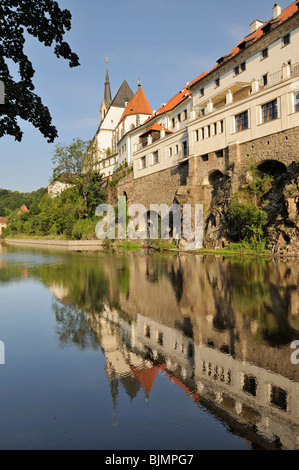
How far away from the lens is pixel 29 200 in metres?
143

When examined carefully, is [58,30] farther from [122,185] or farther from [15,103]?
[122,185]

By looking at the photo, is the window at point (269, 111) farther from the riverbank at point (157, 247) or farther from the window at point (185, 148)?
Result: the window at point (185, 148)

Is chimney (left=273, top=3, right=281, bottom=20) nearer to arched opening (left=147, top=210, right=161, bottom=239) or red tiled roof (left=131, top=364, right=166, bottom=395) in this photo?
arched opening (left=147, top=210, right=161, bottom=239)

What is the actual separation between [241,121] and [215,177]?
635 cm

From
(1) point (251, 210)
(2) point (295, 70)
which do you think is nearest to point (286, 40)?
(2) point (295, 70)

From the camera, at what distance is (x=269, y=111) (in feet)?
80.5

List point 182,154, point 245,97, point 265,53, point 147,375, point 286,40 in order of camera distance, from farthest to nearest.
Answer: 1. point 182,154
2. point 265,53
3. point 245,97
4. point 286,40
5. point 147,375

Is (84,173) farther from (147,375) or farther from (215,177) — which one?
(147,375)

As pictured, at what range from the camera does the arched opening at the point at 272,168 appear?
24.9m

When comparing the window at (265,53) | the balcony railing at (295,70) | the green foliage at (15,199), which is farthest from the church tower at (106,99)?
the balcony railing at (295,70)

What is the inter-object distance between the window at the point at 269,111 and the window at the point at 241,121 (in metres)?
1.92

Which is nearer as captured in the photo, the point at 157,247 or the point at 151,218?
the point at 157,247

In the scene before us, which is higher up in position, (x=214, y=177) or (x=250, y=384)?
(x=214, y=177)
